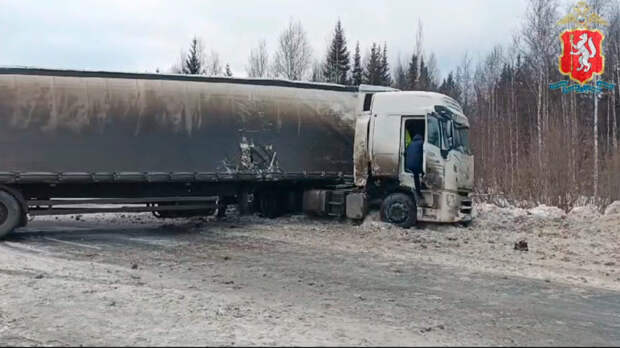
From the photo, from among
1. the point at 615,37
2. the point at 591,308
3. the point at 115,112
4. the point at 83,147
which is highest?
the point at 615,37

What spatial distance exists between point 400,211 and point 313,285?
19.4 ft

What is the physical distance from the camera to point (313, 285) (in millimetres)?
7551

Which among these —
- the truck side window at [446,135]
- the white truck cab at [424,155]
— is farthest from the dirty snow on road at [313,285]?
the truck side window at [446,135]

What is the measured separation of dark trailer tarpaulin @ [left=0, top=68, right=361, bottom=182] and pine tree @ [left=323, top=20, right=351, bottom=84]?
36272 mm

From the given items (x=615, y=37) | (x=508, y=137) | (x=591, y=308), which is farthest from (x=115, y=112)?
(x=615, y=37)

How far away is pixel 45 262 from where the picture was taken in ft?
29.6

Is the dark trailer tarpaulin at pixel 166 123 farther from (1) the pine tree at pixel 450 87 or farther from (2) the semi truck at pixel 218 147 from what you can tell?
(1) the pine tree at pixel 450 87

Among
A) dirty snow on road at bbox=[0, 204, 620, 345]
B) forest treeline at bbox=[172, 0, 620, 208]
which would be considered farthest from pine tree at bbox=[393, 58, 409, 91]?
dirty snow on road at bbox=[0, 204, 620, 345]

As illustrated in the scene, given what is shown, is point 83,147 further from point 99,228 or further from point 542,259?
point 542,259

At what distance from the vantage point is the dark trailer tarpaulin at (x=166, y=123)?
1127 cm

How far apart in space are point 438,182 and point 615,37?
25.9m

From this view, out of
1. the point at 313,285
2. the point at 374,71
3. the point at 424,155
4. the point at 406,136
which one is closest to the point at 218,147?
the point at 406,136

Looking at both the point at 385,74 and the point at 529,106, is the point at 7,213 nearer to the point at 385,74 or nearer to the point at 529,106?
the point at 529,106

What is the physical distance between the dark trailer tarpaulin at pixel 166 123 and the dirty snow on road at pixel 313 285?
5.58 ft
